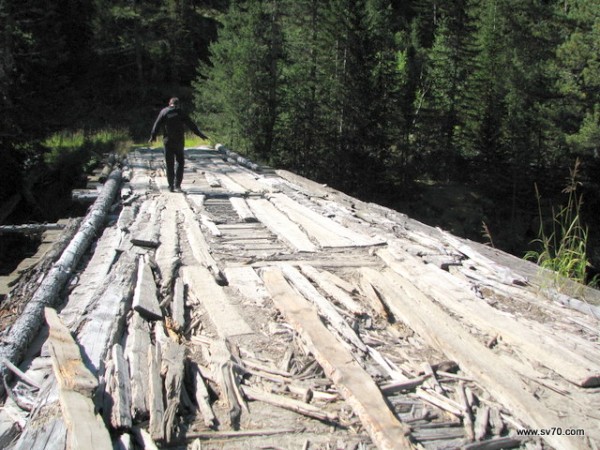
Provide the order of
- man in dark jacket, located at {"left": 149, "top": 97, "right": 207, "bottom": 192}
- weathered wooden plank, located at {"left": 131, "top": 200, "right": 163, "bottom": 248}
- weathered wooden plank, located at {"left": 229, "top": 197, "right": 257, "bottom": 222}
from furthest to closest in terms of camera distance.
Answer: man in dark jacket, located at {"left": 149, "top": 97, "right": 207, "bottom": 192} → weathered wooden plank, located at {"left": 229, "top": 197, "right": 257, "bottom": 222} → weathered wooden plank, located at {"left": 131, "top": 200, "right": 163, "bottom": 248}

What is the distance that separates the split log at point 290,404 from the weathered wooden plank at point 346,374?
171mm

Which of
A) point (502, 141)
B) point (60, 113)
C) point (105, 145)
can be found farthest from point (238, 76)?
point (502, 141)

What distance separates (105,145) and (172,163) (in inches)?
487

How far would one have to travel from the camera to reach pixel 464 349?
13.0ft

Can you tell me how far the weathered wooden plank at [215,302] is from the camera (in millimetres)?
4289

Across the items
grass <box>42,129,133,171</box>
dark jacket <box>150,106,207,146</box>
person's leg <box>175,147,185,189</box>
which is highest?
dark jacket <box>150,106,207,146</box>

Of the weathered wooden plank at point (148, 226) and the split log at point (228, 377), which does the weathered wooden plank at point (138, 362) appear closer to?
the split log at point (228, 377)

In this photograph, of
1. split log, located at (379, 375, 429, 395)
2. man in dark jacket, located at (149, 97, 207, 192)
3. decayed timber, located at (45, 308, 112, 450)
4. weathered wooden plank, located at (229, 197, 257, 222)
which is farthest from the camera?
man in dark jacket, located at (149, 97, 207, 192)

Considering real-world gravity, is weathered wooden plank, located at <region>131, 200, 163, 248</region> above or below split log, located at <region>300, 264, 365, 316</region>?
above

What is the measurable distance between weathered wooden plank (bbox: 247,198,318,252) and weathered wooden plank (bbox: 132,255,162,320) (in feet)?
5.98

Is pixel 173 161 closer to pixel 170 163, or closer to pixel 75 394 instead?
pixel 170 163

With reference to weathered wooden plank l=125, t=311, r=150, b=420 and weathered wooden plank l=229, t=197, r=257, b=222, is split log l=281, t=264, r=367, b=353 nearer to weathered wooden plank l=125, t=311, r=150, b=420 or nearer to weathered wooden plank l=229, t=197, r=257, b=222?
weathered wooden plank l=125, t=311, r=150, b=420

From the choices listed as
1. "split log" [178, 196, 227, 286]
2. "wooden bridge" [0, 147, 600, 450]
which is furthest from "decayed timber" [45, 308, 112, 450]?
"split log" [178, 196, 227, 286]

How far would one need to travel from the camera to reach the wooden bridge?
3045 mm
